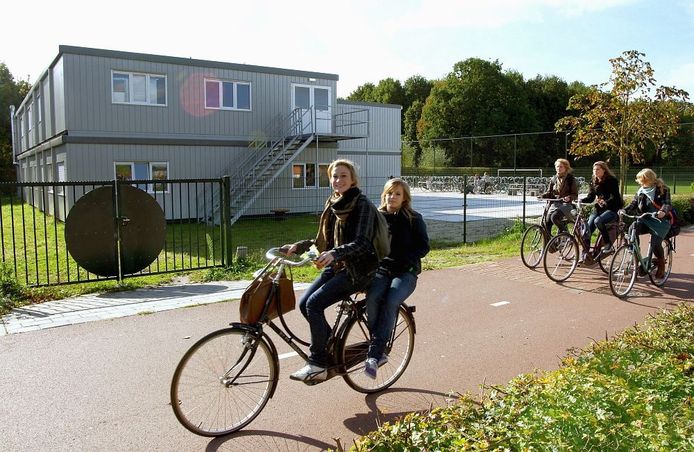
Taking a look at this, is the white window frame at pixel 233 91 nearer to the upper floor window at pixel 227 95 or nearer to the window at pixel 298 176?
the upper floor window at pixel 227 95

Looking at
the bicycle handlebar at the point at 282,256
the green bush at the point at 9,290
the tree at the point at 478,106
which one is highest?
the tree at the point at 478,106

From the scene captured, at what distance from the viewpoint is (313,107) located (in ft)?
77.7

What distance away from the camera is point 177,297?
303 inches

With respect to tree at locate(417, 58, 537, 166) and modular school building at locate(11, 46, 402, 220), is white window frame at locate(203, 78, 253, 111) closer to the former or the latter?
modular school building at locate(11, 46, 402, 220)

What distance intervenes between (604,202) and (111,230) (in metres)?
7.16

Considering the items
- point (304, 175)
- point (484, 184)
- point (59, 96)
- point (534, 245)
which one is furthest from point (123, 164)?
point (484, 184)

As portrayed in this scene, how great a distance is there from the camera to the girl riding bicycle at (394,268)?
14.0ft

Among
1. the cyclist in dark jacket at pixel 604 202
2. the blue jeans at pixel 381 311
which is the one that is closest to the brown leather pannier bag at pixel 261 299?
the blue jeans at pixel 381 311

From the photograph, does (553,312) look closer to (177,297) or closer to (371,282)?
(371,282)

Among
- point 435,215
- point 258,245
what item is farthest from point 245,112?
point 258,245

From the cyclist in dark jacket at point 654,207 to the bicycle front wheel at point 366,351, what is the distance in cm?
492

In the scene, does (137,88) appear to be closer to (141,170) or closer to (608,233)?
(141,170)

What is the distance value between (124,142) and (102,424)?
18.0 metres

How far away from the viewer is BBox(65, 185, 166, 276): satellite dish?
8.00 metres
